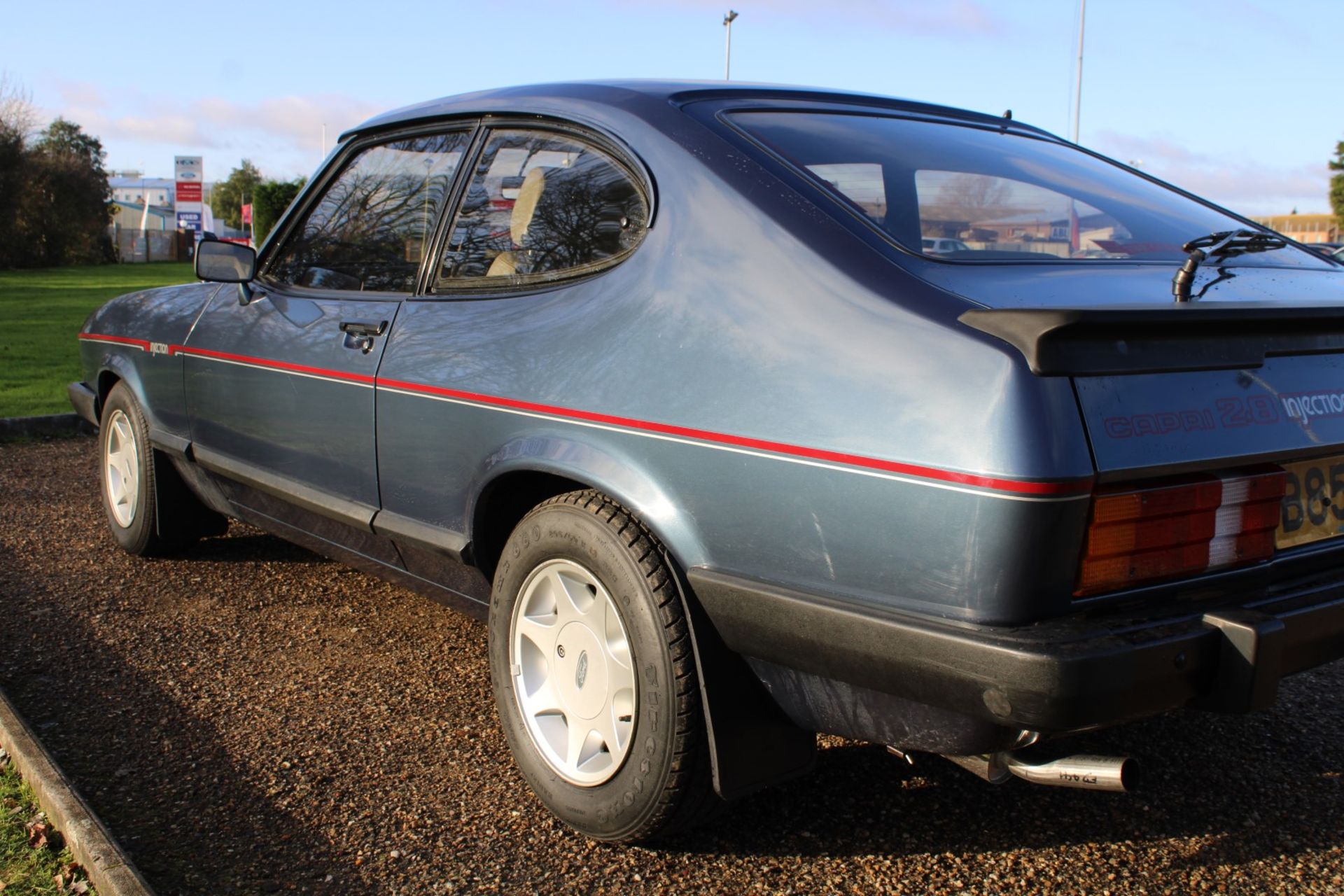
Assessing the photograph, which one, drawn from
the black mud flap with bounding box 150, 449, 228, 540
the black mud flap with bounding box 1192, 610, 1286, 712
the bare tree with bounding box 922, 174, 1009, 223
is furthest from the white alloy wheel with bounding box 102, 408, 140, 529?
the black mud flap with bounding box 1192, 610, 1286, 712

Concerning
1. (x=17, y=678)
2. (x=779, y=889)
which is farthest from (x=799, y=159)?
(x=17, y=678)

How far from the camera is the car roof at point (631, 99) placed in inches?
112

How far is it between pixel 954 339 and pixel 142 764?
236 centimetres

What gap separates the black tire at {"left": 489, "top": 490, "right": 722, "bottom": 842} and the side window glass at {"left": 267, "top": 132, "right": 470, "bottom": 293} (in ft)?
3.52

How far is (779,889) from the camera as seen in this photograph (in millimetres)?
2455

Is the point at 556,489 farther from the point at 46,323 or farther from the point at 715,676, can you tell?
the point at 46,323

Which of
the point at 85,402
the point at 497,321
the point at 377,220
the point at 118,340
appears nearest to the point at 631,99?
the point at 497,321

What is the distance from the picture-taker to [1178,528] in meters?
2.09

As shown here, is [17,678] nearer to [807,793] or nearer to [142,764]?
[142,764]

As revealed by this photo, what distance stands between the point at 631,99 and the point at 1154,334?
4.59ft

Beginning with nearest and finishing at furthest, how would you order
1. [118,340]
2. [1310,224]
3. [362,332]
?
[362,332] < [118,340] < [1310,224]

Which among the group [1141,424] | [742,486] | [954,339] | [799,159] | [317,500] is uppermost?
[799,159]

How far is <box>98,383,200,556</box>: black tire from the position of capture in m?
4.70

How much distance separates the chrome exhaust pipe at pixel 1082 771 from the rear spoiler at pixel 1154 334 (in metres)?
0.71
